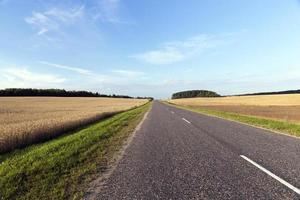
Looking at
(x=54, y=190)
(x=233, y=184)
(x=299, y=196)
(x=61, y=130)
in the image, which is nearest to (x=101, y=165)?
(x=54, y=190)

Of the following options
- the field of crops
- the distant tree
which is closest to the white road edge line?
the field of crops

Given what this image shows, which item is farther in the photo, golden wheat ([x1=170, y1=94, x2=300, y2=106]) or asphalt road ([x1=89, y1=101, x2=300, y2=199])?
golden wheat ([x1=170, y1=94, x2=300, y2=106])

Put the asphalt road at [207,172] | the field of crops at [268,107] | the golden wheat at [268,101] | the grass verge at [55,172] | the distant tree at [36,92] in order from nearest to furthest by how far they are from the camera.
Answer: the asphalt road at [207,172], the grass verge at [55,172], the field of crops at [268,107], the golden wheat at [268,101], the distant tree at [36,92]

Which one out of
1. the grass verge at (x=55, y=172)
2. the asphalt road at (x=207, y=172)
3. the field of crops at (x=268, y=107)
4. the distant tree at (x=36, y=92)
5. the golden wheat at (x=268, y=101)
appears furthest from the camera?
the distant tree at (x=36, y=92)

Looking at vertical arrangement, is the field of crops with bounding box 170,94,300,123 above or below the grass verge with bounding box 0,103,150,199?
above

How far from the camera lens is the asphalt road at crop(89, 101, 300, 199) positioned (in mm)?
4918

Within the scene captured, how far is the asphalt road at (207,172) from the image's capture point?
4918mm

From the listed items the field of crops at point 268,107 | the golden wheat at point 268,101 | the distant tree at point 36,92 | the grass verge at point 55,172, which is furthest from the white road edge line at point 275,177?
the distant tree at point 36,92

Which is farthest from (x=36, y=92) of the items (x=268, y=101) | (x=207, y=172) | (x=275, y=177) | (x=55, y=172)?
(x=275, y=177)

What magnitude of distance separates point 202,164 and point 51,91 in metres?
127

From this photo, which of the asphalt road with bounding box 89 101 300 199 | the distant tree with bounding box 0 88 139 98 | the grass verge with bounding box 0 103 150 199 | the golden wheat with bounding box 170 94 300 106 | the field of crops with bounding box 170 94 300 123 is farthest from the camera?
the distant tree with bounding box 0 88 139 98

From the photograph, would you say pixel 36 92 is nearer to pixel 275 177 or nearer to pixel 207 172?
pixel 207 172

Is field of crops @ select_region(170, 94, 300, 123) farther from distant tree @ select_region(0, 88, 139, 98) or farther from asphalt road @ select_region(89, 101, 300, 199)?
distant tree @ select_region(0, 88, 139, 98)

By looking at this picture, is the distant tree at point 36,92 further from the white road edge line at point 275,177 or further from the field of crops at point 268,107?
the white road edge line at point 275,177
